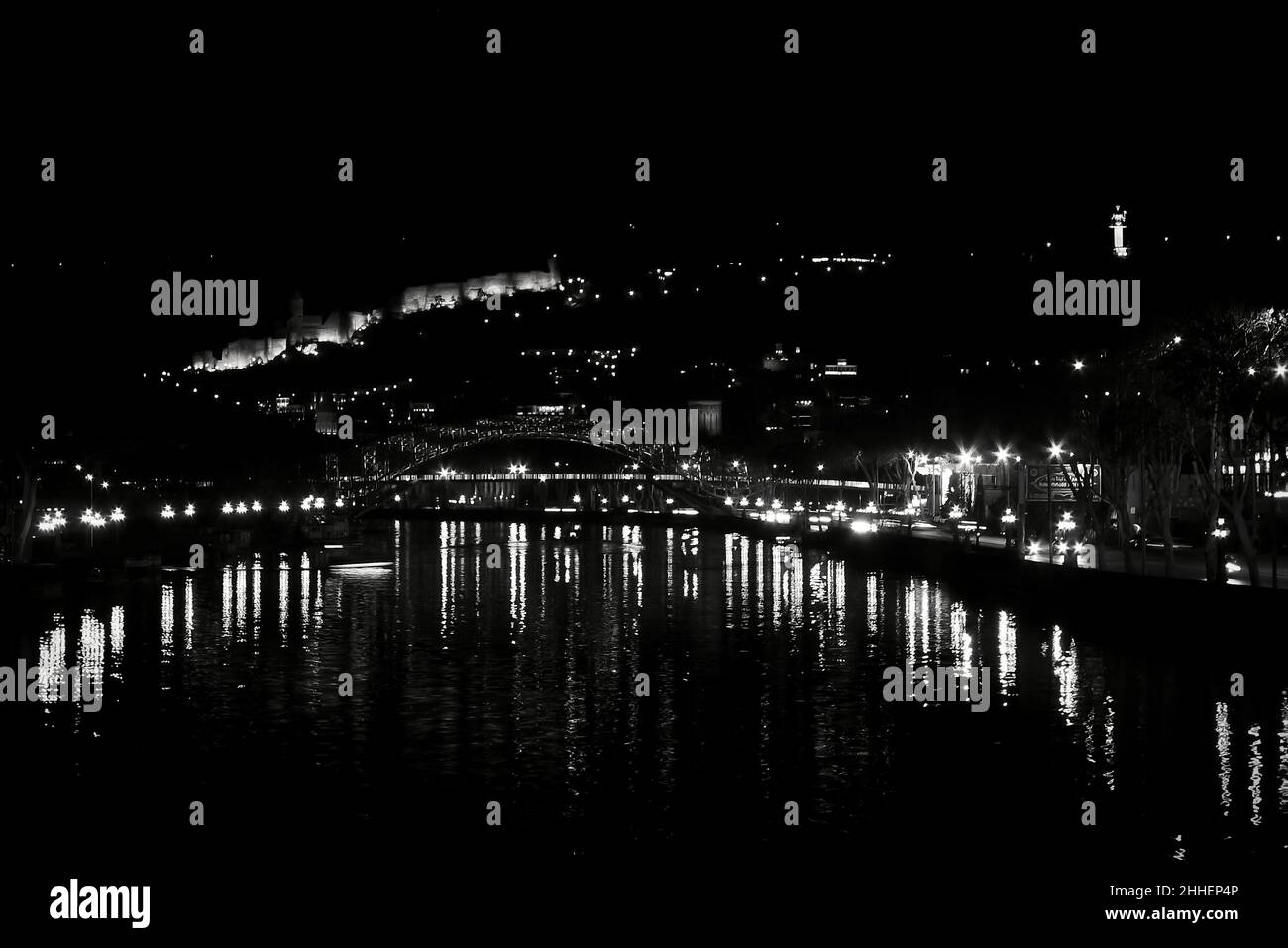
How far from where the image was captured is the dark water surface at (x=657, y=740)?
1850cm

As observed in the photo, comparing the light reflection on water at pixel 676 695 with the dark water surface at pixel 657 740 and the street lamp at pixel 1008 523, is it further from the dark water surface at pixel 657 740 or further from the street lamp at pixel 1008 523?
the street lamp at pixel 1008 523

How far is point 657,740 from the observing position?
24.4 metres

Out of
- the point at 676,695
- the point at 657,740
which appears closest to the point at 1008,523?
the point at 676,695

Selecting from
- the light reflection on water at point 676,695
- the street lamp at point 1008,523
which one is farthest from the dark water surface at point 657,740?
the street lamp at point 1008,523

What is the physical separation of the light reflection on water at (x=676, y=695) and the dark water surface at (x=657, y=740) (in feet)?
0.31

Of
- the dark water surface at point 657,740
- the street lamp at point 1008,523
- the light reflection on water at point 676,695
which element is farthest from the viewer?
the street lamp at point 1008,523

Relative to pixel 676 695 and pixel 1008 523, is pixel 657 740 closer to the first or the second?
pixel 676 695

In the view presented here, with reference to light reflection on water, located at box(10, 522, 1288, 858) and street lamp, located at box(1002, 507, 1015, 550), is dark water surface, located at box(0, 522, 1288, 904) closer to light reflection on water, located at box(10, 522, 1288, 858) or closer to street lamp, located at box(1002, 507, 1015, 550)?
light reflection on water, located at box(10, 522, 1288, 858)

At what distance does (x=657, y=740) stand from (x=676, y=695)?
16.9 feet

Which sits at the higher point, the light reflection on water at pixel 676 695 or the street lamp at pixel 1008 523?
the street lamp at pixel 1008 523

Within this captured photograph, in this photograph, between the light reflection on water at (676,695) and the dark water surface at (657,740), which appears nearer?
the dark water surface at (657,740)
